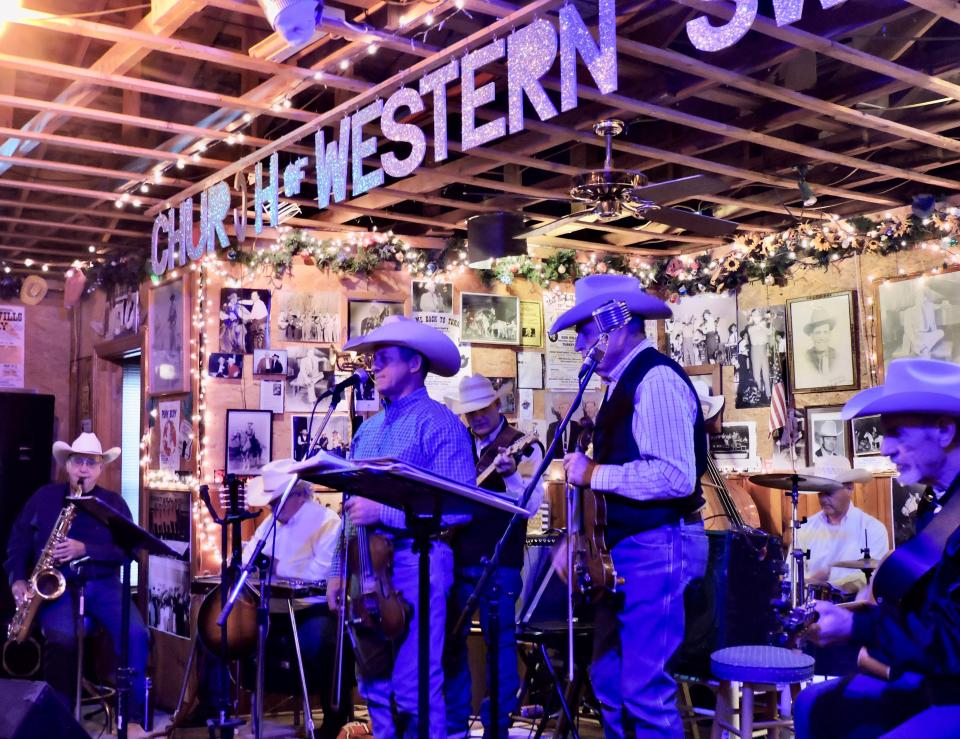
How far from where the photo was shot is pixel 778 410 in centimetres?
870

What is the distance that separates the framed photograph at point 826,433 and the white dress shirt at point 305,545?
4.08 metres

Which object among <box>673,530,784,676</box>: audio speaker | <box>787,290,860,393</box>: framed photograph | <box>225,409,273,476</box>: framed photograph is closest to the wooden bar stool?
<box>673,530,784,676</box>: audio speaker

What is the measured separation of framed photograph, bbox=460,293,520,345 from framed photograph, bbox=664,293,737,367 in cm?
147

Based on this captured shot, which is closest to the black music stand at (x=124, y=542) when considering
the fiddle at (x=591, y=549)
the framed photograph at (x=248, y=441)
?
the fiddle at (x=591, y=549)

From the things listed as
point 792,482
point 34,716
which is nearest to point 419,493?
point 34,716

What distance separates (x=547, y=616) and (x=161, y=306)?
4.37 meters

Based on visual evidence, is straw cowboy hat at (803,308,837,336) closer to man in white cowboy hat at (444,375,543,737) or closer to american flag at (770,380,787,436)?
american flag at (770,380,787,436)

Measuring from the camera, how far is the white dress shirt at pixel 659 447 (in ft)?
12.5

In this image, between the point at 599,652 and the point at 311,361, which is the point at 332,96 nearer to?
the point at 311,361

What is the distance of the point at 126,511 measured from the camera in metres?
7.36

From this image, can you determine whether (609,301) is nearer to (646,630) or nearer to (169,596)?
(646,630)

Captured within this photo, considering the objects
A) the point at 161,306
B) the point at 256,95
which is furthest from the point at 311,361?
the point at 256,95

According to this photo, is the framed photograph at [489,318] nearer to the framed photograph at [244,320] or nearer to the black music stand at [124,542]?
the framed photograph at [244,320]

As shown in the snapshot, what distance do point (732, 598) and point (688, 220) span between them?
2393 millimetres
